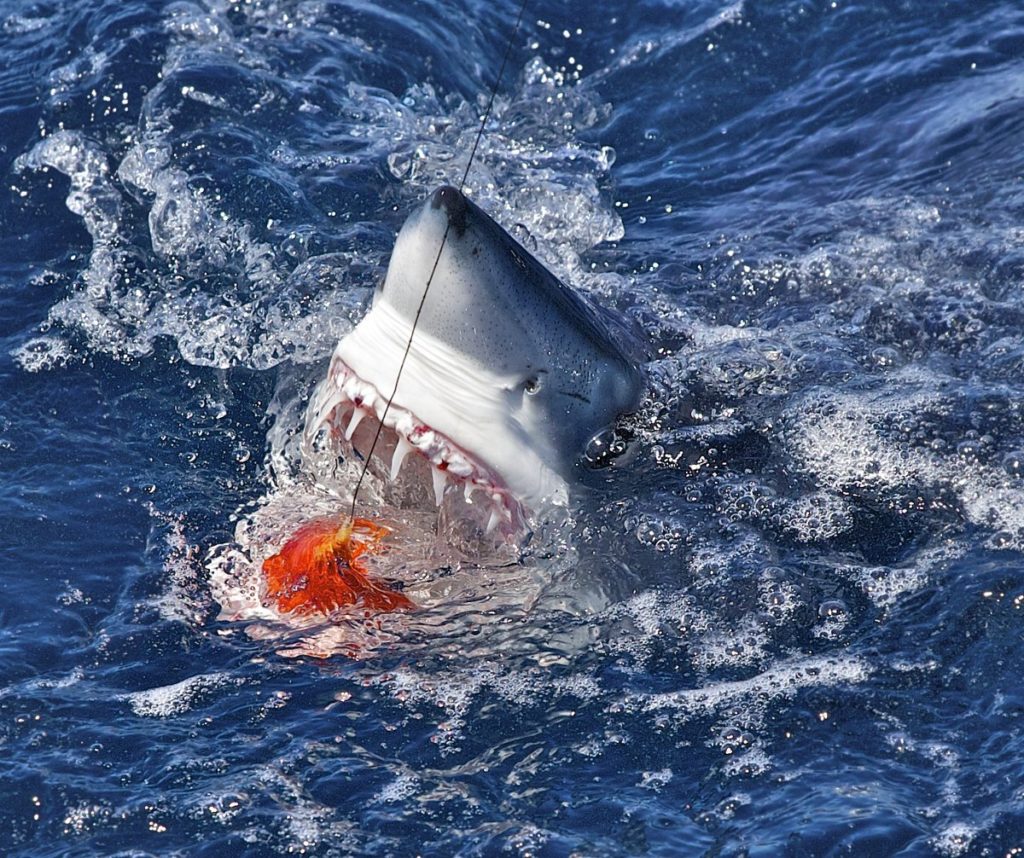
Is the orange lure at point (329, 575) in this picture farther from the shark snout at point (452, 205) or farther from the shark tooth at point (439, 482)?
the shark snout at point (452, 205)

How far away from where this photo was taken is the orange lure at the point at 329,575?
288 cm

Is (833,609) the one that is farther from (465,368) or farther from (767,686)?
(465,368)

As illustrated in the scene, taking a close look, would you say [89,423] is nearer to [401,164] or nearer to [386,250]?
[386,250]

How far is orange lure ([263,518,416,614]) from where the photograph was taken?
288 cm

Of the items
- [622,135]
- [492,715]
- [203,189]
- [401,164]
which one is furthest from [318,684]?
[622,135]

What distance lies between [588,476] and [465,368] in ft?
1.48

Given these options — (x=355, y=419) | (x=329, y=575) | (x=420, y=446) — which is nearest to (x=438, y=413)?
(x=420, y=446)

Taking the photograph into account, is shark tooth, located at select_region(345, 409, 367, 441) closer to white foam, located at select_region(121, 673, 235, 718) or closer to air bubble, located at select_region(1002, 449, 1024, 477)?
white foam, located at select_region(121, 673, 235, 718)

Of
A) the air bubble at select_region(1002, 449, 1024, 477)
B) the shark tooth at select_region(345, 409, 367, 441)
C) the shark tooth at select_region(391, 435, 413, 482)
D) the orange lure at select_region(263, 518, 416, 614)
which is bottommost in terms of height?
the orange lure at select_region(263, 518, 416, 614)

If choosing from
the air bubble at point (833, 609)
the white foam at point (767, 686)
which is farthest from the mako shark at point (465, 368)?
the air bubble at point (833, 609)

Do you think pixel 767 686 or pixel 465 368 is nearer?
pixel 767 686

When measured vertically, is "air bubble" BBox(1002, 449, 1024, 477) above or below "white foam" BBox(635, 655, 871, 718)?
above

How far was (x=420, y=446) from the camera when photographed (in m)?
2.84

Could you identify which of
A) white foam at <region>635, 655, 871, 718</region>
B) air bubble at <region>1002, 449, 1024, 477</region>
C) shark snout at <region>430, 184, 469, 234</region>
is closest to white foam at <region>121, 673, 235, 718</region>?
white foam at <region>635, 655, 871, 718</region>
